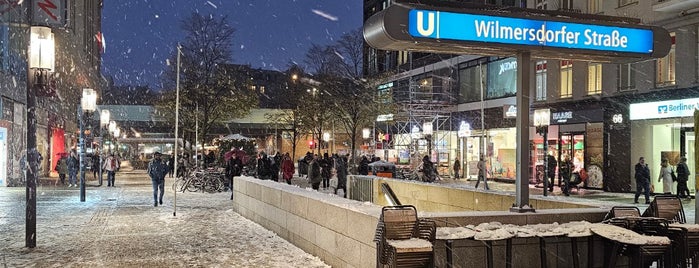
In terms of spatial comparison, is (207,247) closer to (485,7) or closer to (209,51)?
(485,7)

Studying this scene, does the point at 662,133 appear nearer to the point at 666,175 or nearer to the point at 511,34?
the point at 666,175

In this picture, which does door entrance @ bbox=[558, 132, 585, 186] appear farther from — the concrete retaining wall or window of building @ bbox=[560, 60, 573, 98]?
the concrete retaining wall

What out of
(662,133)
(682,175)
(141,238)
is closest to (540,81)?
(662,133)

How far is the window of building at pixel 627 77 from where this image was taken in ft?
87.1

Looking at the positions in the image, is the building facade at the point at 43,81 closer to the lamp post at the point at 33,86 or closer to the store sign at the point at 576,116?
the lamp post at the point at 33,86

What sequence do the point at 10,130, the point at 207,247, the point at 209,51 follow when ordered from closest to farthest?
the point at 207,247, the point at 10,130, the point at 209,51

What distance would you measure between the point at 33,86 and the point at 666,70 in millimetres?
22048

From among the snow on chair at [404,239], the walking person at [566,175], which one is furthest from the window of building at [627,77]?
the snow on chair at [404,239]

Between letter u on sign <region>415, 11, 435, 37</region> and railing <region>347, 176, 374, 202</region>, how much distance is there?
37.6ft

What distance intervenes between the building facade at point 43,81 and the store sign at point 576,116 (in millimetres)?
21167

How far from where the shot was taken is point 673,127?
25234 mm

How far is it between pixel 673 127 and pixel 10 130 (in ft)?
89.0

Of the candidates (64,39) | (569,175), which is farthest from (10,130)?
(569,175)

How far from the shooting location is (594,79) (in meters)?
29.0
